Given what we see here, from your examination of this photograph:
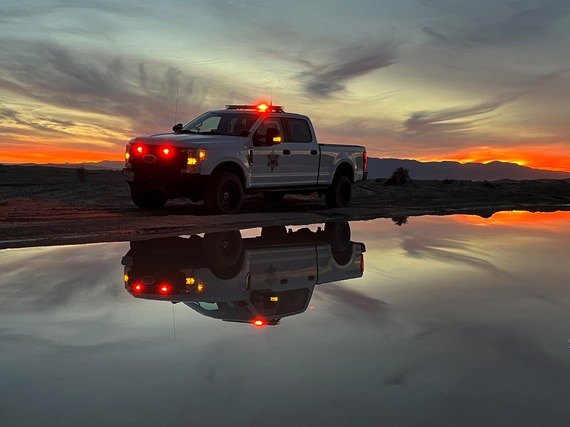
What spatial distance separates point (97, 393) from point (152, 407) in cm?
35

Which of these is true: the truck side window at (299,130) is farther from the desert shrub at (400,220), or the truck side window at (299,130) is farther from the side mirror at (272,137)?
the desert shrub at (400,220)

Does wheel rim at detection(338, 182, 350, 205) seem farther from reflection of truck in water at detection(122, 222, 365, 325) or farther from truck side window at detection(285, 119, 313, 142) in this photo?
reflection of truck in water at detection(122, 222, 365, 325)

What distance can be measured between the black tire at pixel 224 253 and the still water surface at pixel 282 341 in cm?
7

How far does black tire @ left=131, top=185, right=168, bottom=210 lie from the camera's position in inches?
526

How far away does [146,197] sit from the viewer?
1354 cm

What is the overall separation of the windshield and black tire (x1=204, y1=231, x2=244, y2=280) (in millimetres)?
4382

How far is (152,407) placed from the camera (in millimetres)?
2654

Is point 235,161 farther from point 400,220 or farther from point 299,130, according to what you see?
point 400,220

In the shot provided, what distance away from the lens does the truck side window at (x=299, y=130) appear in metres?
14.4

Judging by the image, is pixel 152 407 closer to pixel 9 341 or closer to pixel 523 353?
pixel 9 341

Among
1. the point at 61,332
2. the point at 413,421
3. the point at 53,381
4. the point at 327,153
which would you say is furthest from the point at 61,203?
the point at 413,421

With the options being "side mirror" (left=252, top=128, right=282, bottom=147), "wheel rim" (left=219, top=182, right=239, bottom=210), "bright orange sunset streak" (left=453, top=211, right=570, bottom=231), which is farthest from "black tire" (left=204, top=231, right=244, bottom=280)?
"bright orange sunset streak" (left=453, top=211, right=570, bottom=231)

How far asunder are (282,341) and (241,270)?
255 cm

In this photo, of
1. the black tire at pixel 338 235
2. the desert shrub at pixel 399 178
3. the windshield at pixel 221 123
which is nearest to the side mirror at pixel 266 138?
the windshield at pixel 221 123
